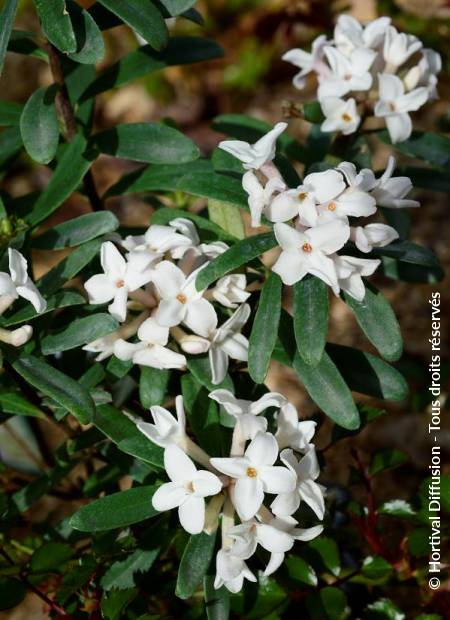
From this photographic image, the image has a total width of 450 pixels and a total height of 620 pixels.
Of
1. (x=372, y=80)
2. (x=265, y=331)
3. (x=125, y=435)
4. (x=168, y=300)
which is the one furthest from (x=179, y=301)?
(x=372, y=80)

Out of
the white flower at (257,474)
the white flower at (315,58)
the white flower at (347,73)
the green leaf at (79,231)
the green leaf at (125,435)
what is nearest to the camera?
the white flower at (257,474)

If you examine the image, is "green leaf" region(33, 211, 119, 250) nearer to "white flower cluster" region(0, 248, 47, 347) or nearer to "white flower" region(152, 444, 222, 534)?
"white flower cluster" region(0, 248, 47, 347)

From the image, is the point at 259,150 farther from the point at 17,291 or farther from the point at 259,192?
the point at 17,291

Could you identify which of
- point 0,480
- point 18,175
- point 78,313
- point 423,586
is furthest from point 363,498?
point 18,175

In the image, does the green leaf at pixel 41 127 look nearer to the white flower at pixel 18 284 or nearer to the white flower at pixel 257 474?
the white flower at pixel 18 284

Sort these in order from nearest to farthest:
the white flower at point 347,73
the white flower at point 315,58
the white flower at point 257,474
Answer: the white flower at point 257,474 → the white flower at point 347,73 → the white flower at point 315,58

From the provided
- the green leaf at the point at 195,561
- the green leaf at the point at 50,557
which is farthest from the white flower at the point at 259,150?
the green leaf at the point at 50,557

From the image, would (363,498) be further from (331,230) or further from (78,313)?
(331,230)
